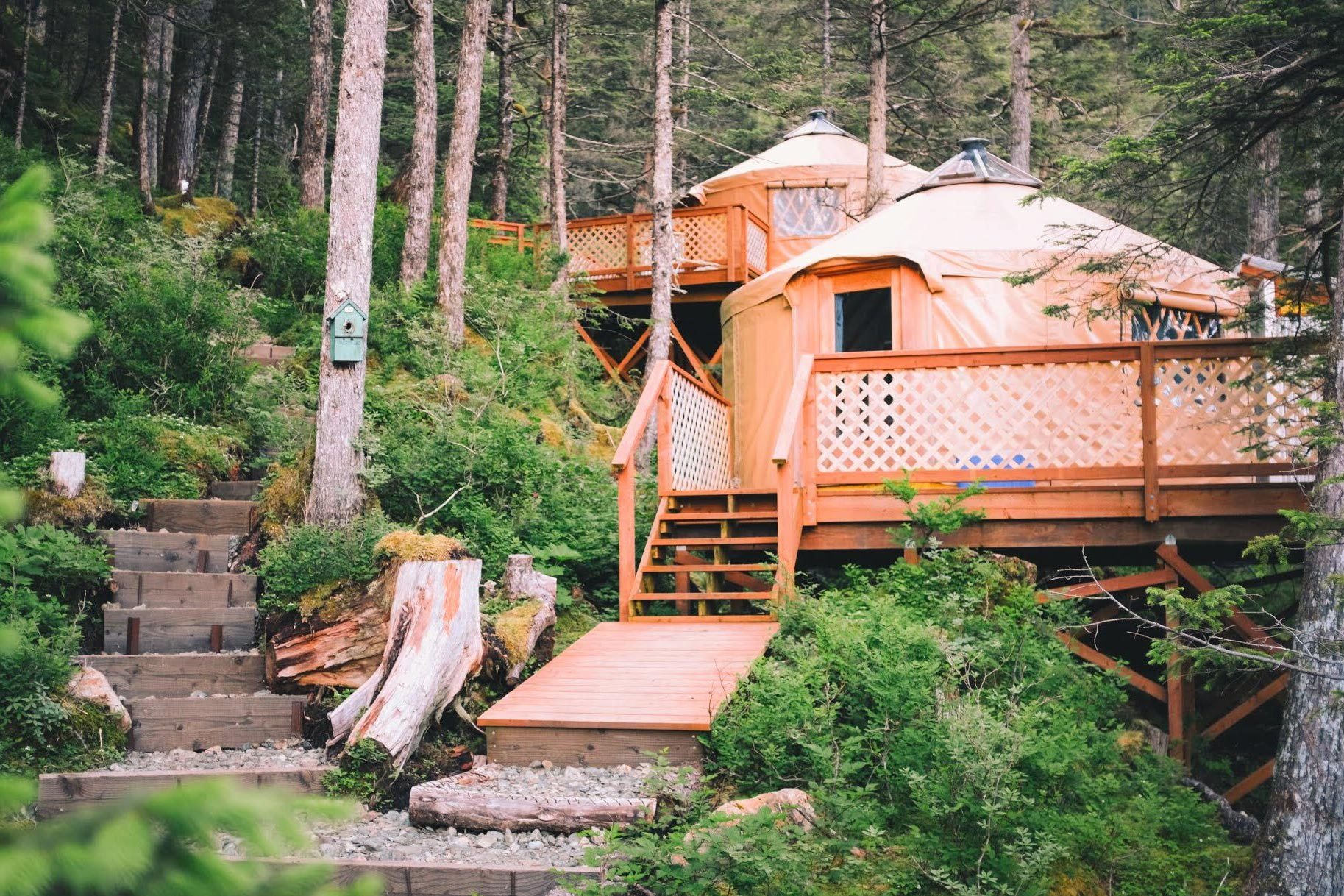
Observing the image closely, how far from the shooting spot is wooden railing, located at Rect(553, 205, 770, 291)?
1680 cm

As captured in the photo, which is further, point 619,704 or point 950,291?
point 950,291

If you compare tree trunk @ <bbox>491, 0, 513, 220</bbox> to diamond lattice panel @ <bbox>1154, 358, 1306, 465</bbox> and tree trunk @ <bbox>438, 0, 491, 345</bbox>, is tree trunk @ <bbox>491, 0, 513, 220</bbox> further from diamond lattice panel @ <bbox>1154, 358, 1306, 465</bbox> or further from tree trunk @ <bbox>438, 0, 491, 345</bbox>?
diamond lattice panel @ <bbox>1154, 358, 1306, 465</bbox>

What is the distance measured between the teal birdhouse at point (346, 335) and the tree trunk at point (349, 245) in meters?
0.07

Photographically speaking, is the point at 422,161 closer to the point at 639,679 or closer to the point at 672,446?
the point at 672,446

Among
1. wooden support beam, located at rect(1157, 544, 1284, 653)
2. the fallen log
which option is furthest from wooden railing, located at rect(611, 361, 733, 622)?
wooden support beam, located at rect(1157, 544, 1284, 653)

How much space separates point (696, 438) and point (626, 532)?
225cm

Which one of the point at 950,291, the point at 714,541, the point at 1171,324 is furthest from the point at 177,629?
the point at 1171,324

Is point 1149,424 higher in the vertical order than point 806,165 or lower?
lower

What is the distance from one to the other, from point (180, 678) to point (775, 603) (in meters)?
3.60

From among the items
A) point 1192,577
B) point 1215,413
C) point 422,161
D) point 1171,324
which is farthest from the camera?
point 422,161

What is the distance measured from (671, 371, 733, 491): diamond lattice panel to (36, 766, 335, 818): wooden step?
4.52 meters

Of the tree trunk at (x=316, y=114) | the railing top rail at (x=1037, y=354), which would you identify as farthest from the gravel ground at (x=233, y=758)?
the tree trunk at (x=316, y=114)

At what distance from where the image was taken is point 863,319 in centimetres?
1148

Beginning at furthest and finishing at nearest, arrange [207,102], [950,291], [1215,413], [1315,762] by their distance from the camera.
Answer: [207,102], [950,291], [1215,413], [1315,762]
